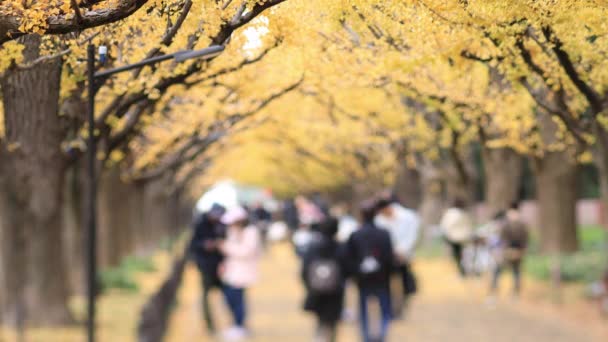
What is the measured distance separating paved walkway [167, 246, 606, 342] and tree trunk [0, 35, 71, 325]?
205 cm

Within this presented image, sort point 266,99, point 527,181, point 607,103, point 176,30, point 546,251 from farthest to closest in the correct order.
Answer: point 527,181, point 546,251, point 266,99, point 607,103, point 176,30

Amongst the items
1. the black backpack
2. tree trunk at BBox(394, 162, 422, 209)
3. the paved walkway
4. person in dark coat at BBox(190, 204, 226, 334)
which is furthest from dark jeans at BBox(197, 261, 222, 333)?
tree trunk at BBox(394, 162, 422, 209)

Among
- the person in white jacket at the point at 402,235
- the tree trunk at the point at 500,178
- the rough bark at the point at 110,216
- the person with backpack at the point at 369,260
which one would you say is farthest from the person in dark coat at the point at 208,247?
the tree trunk at the point at 500,178

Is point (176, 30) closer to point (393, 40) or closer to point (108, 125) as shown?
point (393, 40)

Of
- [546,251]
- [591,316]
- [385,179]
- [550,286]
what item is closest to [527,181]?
[385,179]

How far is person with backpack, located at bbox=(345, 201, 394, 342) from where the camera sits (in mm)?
12461

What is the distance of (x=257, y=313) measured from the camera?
18703 millimetres

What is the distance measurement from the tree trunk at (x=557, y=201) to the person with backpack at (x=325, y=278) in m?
12.4

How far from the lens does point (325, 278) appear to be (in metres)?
12.2

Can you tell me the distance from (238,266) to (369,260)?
311 centimetres

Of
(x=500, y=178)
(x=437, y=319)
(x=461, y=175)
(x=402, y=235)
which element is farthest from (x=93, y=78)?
(x=461, y=175)

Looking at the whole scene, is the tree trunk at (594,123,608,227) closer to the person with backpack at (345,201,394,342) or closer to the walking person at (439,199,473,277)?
Answer: the person with backpack at (345,201,394,342)

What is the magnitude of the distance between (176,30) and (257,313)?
940cm

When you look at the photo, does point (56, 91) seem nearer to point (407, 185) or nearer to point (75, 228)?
point (75, 228)
